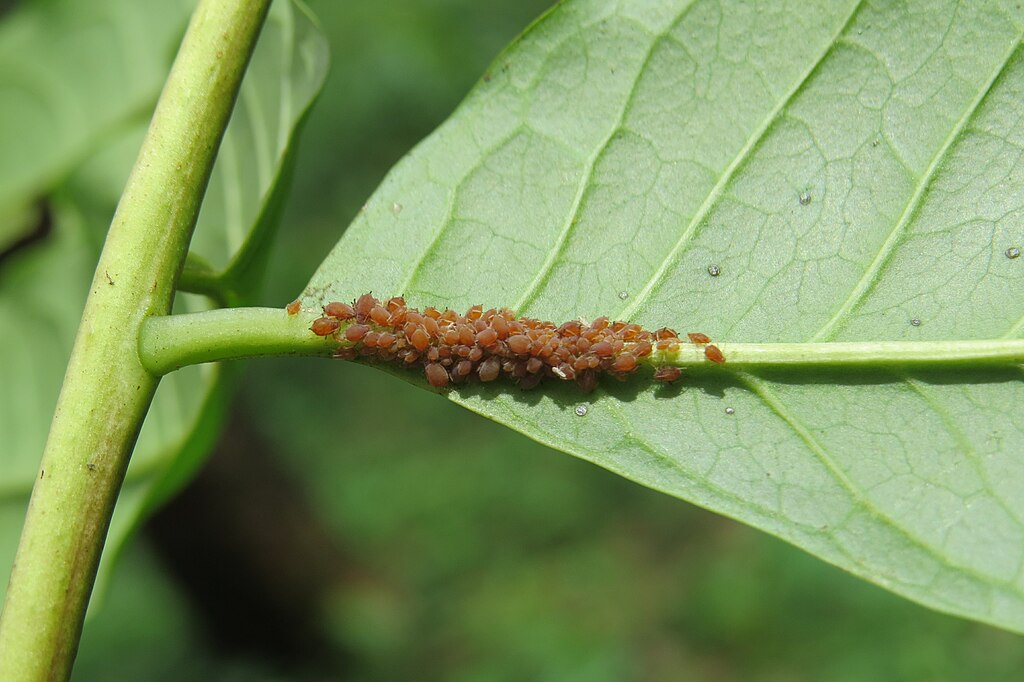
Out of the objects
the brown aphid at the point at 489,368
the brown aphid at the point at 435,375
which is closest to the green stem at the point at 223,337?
the brown aphid at the point at 435,375

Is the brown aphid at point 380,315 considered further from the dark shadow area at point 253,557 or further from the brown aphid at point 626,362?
the dark shadow area at point 253,557

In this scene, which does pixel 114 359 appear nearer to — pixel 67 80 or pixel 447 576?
pixel 67 80

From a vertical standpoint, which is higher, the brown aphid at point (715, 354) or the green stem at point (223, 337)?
the brown aphid at point (715, 354)

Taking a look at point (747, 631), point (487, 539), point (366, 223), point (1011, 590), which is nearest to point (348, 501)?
point (487, 539)

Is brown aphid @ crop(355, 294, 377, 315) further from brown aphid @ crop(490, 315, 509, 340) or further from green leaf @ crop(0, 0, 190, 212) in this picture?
green leaf @ crop(0, 0, 190, 212)

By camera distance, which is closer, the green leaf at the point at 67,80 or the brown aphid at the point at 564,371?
the brown aphid at the point at 564,371

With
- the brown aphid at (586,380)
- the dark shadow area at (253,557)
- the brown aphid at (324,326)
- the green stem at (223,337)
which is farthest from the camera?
the dark shadow area at (253,557)
